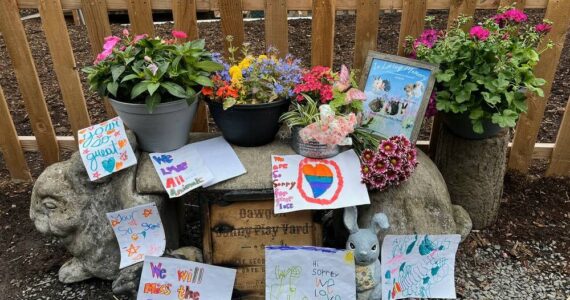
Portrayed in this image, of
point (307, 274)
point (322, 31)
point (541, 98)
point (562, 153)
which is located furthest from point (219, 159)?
point (562, 153)

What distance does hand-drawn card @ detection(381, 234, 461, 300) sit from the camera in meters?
2.33

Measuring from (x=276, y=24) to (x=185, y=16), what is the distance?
50cm

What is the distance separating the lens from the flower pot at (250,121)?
90.0 inches

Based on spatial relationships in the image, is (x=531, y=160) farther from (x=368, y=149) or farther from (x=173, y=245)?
(x=173, y=245)

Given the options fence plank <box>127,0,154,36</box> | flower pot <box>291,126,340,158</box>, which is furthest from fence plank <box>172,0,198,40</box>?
flower pot <box>291,126,340,158</box>

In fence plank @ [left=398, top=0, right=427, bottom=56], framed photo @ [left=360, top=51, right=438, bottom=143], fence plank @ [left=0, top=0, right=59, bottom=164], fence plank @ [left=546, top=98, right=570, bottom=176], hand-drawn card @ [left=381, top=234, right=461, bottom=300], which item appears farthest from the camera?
fence plank @ [left=546, top=98, right=570, bottom=176]

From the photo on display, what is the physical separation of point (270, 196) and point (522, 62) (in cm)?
139

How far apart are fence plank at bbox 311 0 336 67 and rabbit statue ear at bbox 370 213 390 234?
1.02 metres

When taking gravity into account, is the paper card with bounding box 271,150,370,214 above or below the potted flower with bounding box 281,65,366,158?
below

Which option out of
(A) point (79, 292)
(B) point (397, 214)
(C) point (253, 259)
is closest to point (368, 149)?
(B) point (397, 214)

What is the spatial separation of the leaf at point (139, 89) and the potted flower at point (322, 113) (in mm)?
651

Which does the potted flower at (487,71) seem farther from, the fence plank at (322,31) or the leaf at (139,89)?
the leaf at (139,89)

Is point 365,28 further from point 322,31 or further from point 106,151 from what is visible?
point 106,151

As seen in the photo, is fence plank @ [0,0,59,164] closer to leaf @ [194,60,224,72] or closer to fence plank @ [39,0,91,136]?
fence plank @ [39,0,91,136]
